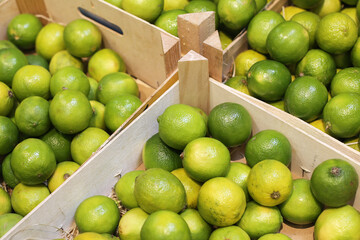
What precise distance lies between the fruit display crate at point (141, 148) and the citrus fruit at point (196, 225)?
0.34m

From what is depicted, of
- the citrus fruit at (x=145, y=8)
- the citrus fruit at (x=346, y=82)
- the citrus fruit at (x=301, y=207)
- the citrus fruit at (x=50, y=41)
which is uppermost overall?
the citrus fruit at (x=145, y=8)

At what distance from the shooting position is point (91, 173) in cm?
151

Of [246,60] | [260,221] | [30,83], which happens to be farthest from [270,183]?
[30,83]

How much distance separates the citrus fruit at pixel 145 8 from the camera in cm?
193

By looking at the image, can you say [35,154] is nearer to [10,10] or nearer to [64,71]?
[64,71]

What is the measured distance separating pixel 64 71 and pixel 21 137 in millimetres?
380

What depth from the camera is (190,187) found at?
146 centimetres

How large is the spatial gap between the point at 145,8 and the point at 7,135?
925mm

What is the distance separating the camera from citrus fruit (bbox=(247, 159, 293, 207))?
1326 mm

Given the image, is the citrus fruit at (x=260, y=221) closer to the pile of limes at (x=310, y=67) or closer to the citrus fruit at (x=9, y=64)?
the pile of limes at (x=310, y=67)

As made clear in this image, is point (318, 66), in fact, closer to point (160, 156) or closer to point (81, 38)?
point (160, 156)

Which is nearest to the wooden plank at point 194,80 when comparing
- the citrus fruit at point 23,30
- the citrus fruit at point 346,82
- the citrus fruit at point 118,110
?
the citrus fruit at point 118,110

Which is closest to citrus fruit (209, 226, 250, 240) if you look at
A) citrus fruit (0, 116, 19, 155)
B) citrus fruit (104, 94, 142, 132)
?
citrus fruit (104, 94, 142, 132)

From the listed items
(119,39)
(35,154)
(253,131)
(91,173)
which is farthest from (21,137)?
(253,131)
